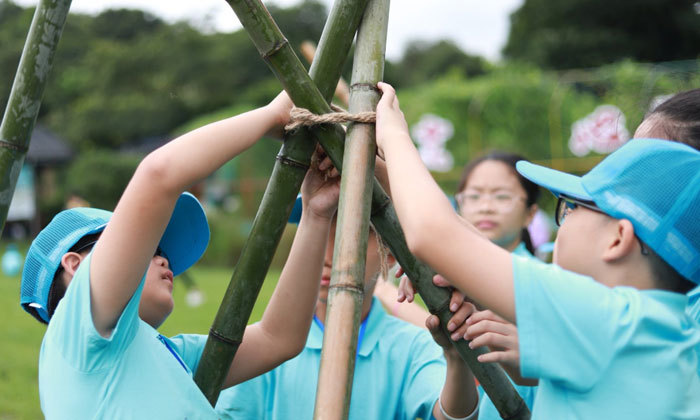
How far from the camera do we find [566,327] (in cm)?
136

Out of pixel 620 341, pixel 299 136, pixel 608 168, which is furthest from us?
pixel 299 136

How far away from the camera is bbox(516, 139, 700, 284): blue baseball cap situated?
4.67 feet

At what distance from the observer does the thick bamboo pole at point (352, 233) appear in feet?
5.08

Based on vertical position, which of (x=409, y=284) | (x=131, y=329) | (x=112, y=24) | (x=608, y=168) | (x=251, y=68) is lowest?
(x=131, y=329)

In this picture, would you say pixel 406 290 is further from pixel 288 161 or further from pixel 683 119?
pixel 683 119

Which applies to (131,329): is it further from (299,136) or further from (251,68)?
(251,68)

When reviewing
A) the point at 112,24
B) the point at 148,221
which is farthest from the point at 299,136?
the point at 112,24

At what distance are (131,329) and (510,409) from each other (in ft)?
3.16

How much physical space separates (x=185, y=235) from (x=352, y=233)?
0.64m

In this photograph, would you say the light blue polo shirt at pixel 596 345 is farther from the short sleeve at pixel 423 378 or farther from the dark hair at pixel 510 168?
the dark hair at pixel 510 168

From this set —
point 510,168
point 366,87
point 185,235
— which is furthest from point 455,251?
point 510,168

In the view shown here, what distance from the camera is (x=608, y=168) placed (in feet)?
4.88

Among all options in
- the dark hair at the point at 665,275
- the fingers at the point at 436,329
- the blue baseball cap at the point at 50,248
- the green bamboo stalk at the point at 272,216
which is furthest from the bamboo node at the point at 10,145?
the dark hair at the point at 665,275

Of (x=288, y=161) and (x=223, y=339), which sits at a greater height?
(x=288, y=161)
